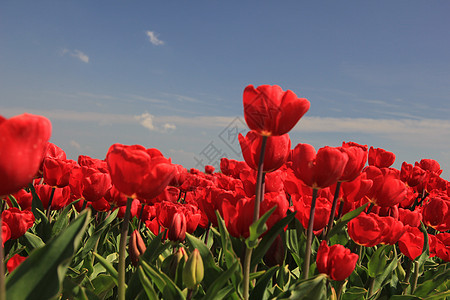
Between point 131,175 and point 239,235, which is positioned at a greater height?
point 131,175

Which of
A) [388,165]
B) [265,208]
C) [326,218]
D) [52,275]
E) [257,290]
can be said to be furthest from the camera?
[388,165]

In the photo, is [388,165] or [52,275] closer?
[52,275]

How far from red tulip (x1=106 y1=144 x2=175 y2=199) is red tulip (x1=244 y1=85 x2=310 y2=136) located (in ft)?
1.36

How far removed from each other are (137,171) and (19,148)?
0.48 metres

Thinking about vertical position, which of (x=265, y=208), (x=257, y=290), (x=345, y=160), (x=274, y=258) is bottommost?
(x=257, y=290)

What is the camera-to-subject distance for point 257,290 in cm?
172

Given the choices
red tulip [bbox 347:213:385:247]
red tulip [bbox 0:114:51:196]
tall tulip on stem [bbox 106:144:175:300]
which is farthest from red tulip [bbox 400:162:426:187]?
red tulip [bbox 0:114:51:196]

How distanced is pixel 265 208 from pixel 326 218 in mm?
694

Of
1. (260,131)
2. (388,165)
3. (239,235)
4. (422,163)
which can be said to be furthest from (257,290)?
(422,163)

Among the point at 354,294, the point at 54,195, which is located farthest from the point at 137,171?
the point at 54,195

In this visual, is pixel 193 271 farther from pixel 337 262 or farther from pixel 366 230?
pixel 366 230

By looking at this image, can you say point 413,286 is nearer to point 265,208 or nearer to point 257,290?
point 257,290

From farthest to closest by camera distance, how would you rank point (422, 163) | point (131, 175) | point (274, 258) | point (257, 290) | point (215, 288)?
point (422, 163), point (274, 258), point (257, 290), point (215, 288), point (131, 175)

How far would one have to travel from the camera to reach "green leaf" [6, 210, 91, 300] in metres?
0.96
